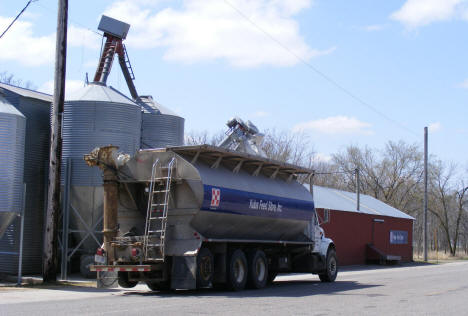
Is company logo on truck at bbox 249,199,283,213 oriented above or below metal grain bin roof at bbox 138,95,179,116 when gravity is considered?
below

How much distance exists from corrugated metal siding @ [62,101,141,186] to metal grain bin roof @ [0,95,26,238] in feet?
8.60

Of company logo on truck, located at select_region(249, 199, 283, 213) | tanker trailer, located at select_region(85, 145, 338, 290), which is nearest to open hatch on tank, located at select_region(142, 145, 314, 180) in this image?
tanker trailer, located at select_region(85, 145, 338, 290)

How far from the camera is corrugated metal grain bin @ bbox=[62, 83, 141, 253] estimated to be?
22047 mm

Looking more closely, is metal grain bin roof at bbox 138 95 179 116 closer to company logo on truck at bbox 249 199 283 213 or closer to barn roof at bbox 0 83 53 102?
barn roof at bbox 0 83 53 102

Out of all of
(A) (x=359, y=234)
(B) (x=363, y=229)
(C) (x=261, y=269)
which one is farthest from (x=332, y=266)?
(B) (x=363, y=229)

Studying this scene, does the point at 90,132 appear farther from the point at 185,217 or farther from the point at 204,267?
the point at 204,267

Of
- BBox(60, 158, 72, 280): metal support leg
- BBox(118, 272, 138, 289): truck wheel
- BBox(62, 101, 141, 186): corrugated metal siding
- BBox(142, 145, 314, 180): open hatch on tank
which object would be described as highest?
BBox(62, 101, 141, 186): corrugated metal siding

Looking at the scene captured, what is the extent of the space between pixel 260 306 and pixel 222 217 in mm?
4470

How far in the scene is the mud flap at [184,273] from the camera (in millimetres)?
15592

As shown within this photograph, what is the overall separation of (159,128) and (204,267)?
9.26 metres

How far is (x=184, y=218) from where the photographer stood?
16.2 meters

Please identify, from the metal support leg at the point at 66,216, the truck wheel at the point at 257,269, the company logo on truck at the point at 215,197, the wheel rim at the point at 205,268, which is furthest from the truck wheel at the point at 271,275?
the metal support leg at the point at 66,216

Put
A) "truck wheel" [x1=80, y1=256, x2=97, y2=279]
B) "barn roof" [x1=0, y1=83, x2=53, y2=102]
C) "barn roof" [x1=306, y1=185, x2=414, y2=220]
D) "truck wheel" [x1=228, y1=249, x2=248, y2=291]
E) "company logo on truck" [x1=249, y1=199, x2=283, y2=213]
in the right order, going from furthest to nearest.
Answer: "barn roof" [x1=306, y1=185, x2=414, y2=220]
"barn roof" [x1=0, y1=83, x2=53, y2=102]
"truck wheel" [x1=80, y1=256, x2=97, y2=279]
"company logo on truck" [x1=249, y1=199, x2=283, y2=213]
"truck wheel" [x1=228, y1=249, x2=248, y2=291]

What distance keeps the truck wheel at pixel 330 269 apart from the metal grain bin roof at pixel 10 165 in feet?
34.8
